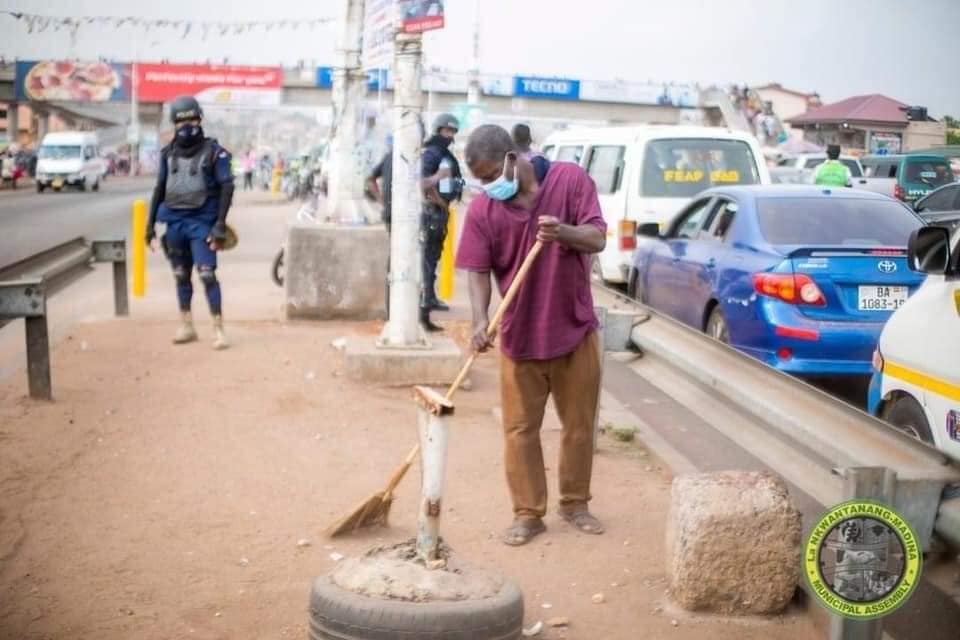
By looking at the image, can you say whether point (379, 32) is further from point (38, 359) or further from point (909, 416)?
point (909, 416)

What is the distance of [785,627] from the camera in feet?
16.1

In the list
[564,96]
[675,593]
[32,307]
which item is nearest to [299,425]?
[32,307]

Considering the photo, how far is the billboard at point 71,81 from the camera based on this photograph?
67.6m

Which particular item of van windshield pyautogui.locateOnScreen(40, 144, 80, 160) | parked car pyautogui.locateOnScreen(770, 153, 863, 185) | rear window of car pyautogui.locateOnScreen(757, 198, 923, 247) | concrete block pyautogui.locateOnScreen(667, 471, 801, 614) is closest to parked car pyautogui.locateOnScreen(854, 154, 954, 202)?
parked car pyautogui.locateOnScreen(770, 153, 863, 185)

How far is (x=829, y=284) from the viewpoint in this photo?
348 inches

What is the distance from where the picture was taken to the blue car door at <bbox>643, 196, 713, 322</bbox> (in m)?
10.6

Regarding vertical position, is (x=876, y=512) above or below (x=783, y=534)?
above

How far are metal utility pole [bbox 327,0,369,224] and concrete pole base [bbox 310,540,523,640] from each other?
30.0 feet

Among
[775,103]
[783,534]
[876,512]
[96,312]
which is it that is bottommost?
[96,312]

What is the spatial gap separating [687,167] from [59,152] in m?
44.3

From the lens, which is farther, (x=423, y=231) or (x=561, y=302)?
(x=423, y=231)

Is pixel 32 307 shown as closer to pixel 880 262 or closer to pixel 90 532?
pixel 90 532

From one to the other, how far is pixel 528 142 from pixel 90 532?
8.33 metres

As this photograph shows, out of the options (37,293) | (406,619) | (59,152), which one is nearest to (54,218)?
(59,152)
